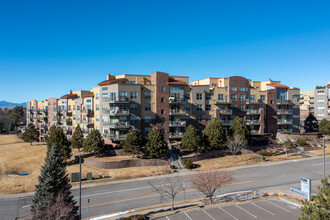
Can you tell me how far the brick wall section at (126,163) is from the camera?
4169 centimetres

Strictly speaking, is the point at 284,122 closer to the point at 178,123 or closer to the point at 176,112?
the point at 178,123

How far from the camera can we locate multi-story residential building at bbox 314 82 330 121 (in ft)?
286

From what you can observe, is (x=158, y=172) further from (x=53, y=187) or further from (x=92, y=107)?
(x=92, y=107)

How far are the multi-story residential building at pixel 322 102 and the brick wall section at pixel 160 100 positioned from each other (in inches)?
2666

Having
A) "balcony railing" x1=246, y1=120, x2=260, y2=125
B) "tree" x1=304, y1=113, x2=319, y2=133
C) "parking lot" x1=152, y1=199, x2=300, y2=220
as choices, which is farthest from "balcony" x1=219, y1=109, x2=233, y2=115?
"tree" x1=304, y1=113, x2=319, y2=133

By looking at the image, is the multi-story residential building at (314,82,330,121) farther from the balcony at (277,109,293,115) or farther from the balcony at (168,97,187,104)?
the balcony at (168,97,187,104)

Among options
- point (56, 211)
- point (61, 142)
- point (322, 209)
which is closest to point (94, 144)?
point (61, 142)

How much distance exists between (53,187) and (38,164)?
29029 mm

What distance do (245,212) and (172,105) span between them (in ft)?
116

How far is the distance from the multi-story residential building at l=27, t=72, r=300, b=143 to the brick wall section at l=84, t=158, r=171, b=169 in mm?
7387

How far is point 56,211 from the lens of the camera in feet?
63.0

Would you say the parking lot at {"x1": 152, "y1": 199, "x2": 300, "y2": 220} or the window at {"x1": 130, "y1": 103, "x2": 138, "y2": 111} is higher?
the window at {"x1": 130, "y1": 103, "x2": 138, "y2": 111}

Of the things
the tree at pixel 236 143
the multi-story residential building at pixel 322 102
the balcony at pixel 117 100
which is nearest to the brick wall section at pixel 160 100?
the balcony at pixel 117 100

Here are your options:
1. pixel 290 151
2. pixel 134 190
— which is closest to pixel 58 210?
pixel 134 190
